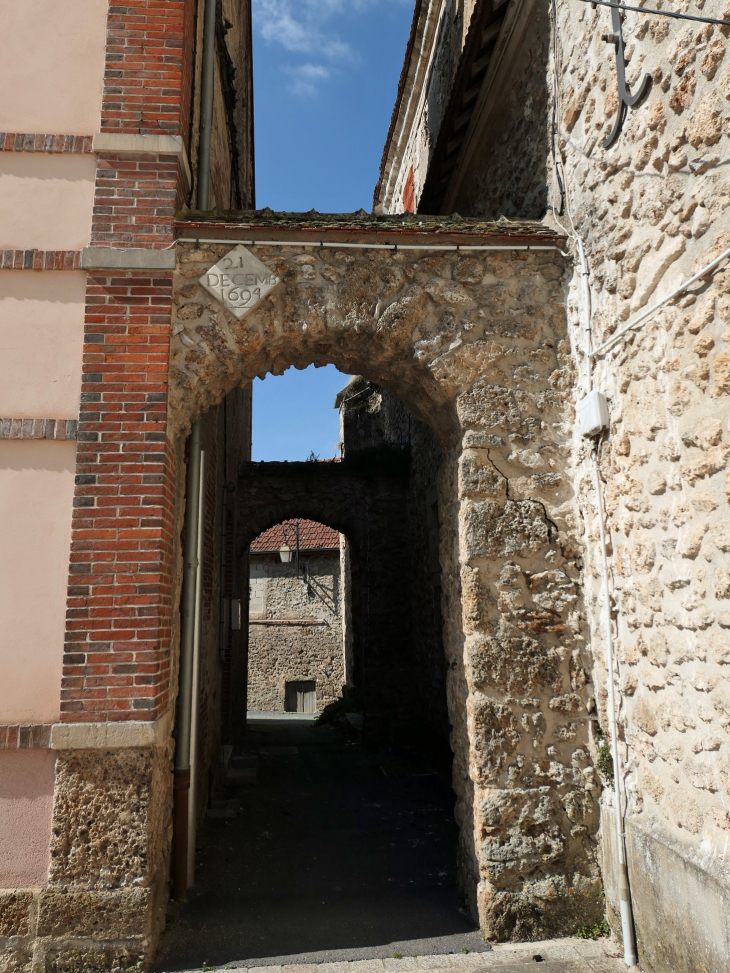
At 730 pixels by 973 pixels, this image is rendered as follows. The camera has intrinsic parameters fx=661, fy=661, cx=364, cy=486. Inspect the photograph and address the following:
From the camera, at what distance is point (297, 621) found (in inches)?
734

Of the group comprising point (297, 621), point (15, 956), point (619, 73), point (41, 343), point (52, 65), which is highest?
point (52, 65)

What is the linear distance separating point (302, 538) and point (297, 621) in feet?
7.80

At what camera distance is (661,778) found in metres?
3.26

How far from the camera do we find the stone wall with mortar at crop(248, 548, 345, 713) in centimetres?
1825

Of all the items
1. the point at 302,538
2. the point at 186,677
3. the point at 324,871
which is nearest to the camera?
the point at 186,677

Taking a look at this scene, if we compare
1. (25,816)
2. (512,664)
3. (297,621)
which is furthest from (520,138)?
(297,621)

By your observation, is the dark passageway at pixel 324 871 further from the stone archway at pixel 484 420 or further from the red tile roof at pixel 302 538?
the red tile roof at pixel 302 538

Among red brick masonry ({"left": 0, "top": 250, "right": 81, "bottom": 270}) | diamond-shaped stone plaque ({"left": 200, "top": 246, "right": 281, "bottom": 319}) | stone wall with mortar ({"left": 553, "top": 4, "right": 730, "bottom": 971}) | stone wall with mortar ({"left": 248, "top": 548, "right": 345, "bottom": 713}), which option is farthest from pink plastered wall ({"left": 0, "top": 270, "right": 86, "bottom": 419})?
stone wall with mortar ({"left": 248, "top": 548, "right": 345, "bottom": 713})

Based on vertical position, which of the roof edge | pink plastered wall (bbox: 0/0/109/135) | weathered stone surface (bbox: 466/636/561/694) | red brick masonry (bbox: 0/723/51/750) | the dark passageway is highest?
the roof edge

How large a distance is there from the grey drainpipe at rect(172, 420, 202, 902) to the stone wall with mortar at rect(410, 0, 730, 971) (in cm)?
251

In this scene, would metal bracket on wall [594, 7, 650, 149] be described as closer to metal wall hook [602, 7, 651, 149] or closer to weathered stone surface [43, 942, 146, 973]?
metal wall hook [602, 7, 651, 149]

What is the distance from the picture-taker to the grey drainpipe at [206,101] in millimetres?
5016

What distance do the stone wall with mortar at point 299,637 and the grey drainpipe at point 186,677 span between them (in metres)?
14.0

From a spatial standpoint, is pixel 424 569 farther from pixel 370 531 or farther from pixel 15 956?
pixel 15 956
